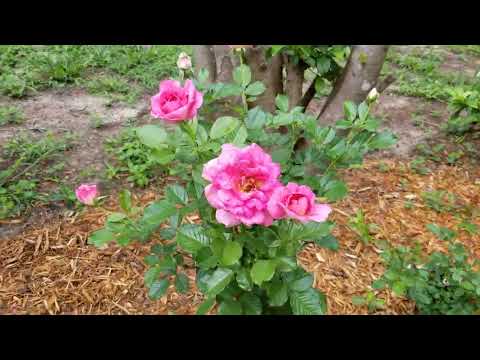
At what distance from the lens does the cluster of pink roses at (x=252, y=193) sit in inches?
32.9

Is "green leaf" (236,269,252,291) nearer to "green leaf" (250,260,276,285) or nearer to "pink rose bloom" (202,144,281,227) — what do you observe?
"green leaf" (250,260,276,285)

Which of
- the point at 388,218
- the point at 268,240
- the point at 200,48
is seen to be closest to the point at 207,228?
the point at 268,240

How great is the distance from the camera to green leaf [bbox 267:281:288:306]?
1.08 metres

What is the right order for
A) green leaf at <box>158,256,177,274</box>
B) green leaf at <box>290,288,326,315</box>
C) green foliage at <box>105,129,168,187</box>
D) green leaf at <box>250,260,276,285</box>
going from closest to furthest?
1. green leaf at <box>250,260,276,285</box>
2. green leaf at <box>290,288,326,315</box>
3. green leaf at <box>158,256,177,274</box>
4. green foliage at <box>105,129,168,187</box>

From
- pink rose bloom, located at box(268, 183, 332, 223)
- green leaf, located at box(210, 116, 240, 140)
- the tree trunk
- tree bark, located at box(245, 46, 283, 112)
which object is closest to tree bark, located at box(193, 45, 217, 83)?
tree bark, located at box(245, 46, 283, 112)

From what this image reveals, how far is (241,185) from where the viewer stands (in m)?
0.87

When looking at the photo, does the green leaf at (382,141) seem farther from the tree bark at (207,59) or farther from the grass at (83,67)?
the grass at (83,67)

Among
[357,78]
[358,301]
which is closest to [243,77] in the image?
[357,78]

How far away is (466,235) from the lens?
247 centimetres

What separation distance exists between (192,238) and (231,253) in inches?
7.6

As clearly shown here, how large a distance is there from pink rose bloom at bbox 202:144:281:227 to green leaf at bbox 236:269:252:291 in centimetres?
25

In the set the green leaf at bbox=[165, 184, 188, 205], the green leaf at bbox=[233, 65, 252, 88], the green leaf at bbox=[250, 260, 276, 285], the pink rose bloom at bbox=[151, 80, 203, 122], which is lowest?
the green leaf at bbox=[250, 260, 276, 285]

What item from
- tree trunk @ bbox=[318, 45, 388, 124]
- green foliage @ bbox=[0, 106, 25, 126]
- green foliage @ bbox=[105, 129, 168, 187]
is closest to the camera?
tree trunk @ bbox=[318, 45, 388, 124]

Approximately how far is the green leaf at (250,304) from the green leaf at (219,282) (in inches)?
5.1
